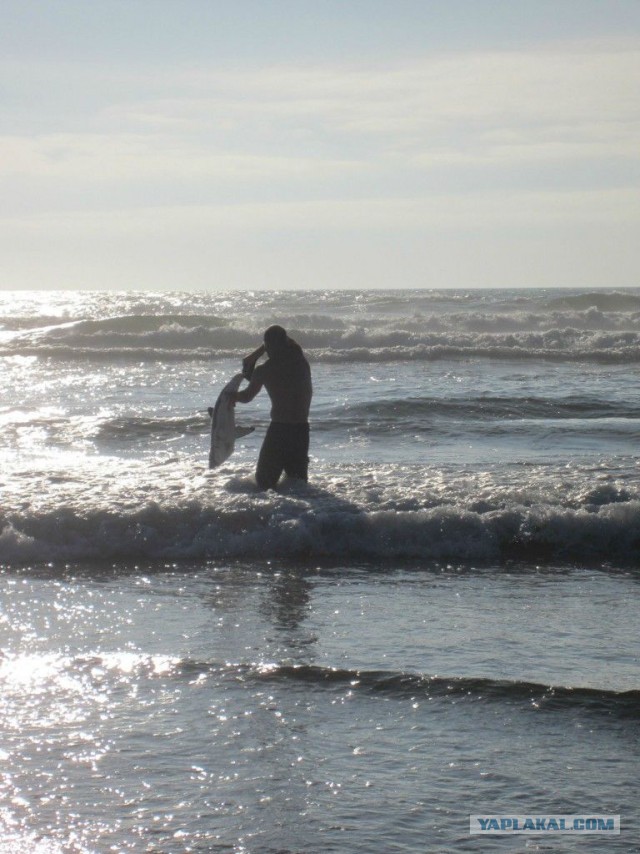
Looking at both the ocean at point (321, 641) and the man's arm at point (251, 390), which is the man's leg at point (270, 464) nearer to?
the ocean at point (321, 641)

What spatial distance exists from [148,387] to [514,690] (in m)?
17.3

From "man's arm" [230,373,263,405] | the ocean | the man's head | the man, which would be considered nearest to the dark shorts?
the man

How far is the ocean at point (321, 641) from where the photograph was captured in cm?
389

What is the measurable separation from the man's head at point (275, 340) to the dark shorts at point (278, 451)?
0.67m

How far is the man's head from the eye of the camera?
941 centimetres

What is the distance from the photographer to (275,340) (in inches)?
371

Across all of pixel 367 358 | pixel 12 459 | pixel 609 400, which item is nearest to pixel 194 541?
pixel 12 459

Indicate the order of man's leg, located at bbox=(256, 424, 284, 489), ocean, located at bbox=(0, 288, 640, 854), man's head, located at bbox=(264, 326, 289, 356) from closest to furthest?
ocean, located at bbox=(0, 288, 640, 854) < man's leg, located at bbox=(256, 424, 284, 489) < man's head, located at bbox=(264, 326, 289, 356)

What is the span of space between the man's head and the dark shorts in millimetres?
674

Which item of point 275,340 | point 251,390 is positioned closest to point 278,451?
point 251,390

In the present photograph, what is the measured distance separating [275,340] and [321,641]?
4.17 meters

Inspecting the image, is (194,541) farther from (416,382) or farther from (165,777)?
(416,382)

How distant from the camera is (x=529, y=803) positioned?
3.91 m

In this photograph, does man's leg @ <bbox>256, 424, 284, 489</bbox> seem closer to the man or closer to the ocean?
the man
